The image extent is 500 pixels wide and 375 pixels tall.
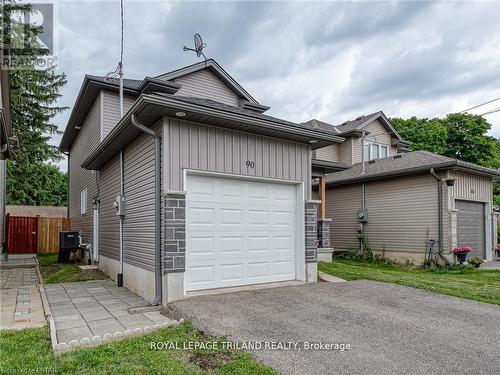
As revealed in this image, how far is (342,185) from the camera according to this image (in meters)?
14.2

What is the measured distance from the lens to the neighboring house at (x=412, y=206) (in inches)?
431

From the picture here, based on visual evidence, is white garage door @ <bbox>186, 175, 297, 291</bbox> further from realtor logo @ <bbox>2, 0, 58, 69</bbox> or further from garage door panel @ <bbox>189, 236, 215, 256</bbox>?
realtor logo @ <bbox>2, 0, 58, 69</bbox>

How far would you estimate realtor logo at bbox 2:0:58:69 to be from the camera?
16.0 meters

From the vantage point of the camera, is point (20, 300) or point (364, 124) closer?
point (20, 300)

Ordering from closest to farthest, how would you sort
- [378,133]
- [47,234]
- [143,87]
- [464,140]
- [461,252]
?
[143,87]
[461,252]
[47,234]
[378,133]
[464,140]

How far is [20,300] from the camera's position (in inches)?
231

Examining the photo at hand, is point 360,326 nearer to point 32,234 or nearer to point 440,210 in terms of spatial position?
point 440,210

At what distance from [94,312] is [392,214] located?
10.1m

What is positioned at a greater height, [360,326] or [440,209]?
[440,209]

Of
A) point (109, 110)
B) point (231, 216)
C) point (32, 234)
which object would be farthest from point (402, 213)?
point (32, 234)

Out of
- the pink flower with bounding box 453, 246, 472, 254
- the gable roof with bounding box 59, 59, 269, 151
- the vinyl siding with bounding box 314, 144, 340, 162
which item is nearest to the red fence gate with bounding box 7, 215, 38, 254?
the gable roof with bounding box 59, 59, 269, 151

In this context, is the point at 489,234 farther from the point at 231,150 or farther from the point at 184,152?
the point at 184,152

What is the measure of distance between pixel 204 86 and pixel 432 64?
8043 millimetres

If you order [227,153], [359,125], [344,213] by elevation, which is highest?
[359,125]
